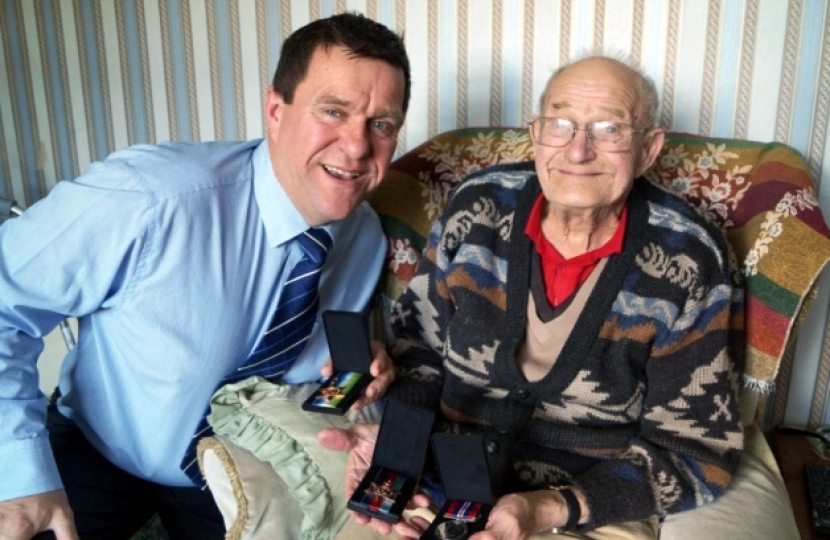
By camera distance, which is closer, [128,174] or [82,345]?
[128,174]

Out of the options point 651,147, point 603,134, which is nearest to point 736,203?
point 651,147

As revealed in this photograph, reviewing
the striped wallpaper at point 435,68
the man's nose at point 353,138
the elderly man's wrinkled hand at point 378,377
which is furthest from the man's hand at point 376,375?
the striped wallpaper at point 435,68

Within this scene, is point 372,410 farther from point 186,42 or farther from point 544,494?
point 186,42

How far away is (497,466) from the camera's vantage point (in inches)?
47.8

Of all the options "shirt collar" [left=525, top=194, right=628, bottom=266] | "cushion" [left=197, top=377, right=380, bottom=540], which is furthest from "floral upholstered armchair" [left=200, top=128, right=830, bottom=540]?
"shirt collar" [left=525, top=194, right=628, bottom=266]

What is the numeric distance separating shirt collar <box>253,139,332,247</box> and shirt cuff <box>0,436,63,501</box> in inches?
19.6

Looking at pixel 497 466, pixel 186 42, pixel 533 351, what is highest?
pixel 186 42

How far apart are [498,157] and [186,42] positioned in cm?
98

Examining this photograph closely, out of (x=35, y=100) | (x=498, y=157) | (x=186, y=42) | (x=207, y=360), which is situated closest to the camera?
(x=207, y=360)

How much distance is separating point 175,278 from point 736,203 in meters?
1.02

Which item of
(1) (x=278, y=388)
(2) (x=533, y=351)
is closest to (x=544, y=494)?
(2) (x=533, y=351)

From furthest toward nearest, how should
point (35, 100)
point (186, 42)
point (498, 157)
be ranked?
point (35, 100) < point (186, 42) < point (498, 157)

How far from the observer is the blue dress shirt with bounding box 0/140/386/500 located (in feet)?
3.72

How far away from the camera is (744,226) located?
4.36 feet
